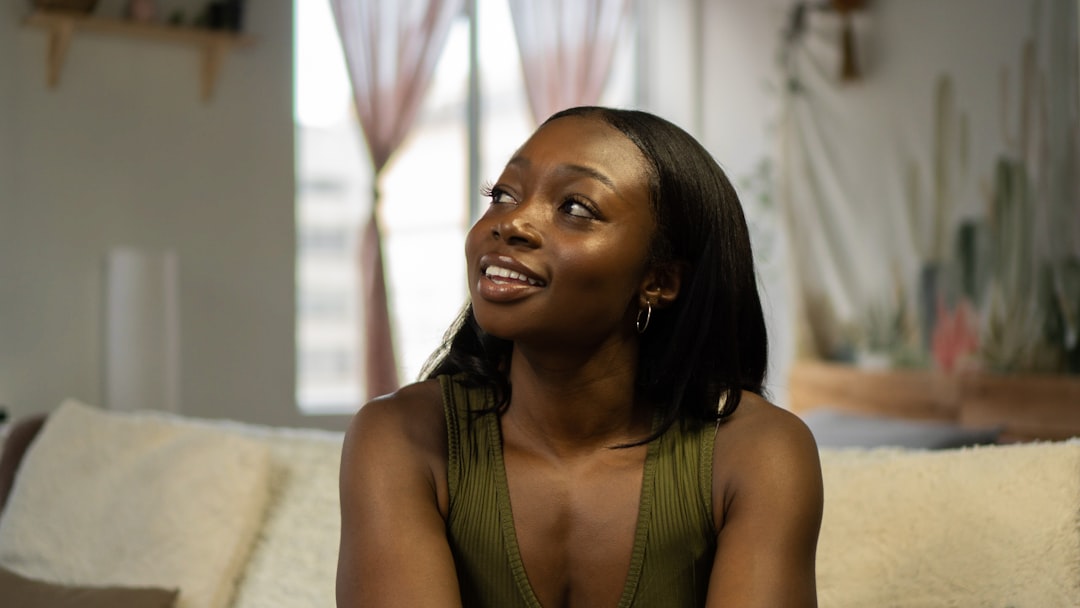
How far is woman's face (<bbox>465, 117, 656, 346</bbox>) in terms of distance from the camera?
3.86ft

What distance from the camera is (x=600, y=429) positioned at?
130cm

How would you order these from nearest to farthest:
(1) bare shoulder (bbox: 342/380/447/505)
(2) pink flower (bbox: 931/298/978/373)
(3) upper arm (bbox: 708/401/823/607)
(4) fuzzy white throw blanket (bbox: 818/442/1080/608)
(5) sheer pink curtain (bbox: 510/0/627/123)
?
(3) upper arm (bbox: 708/401/823/607) < (1) bare shoulder (bbox: 342/380/447/505) < (4) fuzzy white throw blanket (bbox: 818/442/1080/608) < (2) pink flower (bbox: 931/298/978/373) < (5) sheer pink curtain (bbox: 510/0/627/123)

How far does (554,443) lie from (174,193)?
12.8 feet

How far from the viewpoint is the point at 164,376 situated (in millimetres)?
4289

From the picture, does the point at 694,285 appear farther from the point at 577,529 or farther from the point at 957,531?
the point at 957,531

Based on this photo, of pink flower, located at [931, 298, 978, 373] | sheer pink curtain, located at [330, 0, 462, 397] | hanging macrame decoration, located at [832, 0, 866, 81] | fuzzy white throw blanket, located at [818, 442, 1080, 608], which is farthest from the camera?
sheer pink curtain, located at [330, 0, 462, 397]

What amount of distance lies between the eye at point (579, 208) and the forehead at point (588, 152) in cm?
4

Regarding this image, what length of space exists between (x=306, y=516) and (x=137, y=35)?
3.52 meters

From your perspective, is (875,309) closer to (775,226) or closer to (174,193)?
(775,226)

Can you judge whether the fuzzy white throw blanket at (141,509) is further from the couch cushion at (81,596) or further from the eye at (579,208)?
the eye at (579,208)

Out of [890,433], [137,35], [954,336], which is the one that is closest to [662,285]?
[890,433]

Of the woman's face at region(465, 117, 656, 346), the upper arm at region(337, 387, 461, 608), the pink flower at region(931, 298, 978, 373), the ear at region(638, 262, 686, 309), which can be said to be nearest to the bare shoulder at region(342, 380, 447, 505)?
the upper arm at region(337, 387, 461, 608)

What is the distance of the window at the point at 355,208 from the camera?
5273 mm

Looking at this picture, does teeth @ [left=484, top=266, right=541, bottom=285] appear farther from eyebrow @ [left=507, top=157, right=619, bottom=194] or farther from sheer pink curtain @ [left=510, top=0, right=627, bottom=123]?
sheer pink curtain @ [left=510, top=0, right=627, bottom=123]
